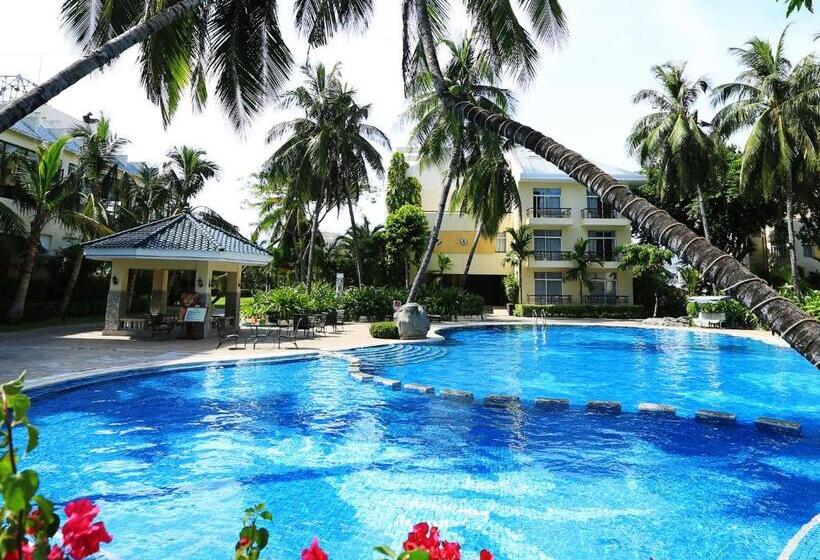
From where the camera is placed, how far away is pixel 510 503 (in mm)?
4953

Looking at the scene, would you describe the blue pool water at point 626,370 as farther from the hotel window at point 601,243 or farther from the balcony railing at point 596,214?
the balcony railing at point 596,214

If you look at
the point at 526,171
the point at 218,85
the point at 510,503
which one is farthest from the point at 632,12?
the point at 526,171

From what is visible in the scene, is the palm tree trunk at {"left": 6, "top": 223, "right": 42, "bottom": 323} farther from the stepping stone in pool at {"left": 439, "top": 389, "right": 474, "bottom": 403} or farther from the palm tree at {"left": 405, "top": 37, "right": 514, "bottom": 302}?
the stepping stone in pool at {"left": 439, "top": 389, "right": 474, "bottom": 403}

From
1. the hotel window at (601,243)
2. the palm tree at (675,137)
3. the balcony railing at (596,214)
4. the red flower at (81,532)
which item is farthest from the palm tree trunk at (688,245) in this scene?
the hotel window at (601,243)

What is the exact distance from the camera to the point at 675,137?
78.4 ft

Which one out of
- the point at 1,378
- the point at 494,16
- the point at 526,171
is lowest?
the point at 1,378

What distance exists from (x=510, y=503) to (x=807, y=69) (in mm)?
24453

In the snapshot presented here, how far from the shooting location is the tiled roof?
47.0ft

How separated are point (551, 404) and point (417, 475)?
3853mm

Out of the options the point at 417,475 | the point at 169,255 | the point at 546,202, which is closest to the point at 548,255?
the point at 546,202

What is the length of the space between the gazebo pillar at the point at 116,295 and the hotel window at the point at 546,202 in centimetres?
2519

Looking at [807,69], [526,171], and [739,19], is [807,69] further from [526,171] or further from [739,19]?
[739,19]

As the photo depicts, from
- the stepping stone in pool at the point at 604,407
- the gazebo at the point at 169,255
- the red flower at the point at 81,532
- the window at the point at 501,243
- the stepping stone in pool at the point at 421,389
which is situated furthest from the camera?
the window at the point at 501,243

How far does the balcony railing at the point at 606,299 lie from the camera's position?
31.8 metres
